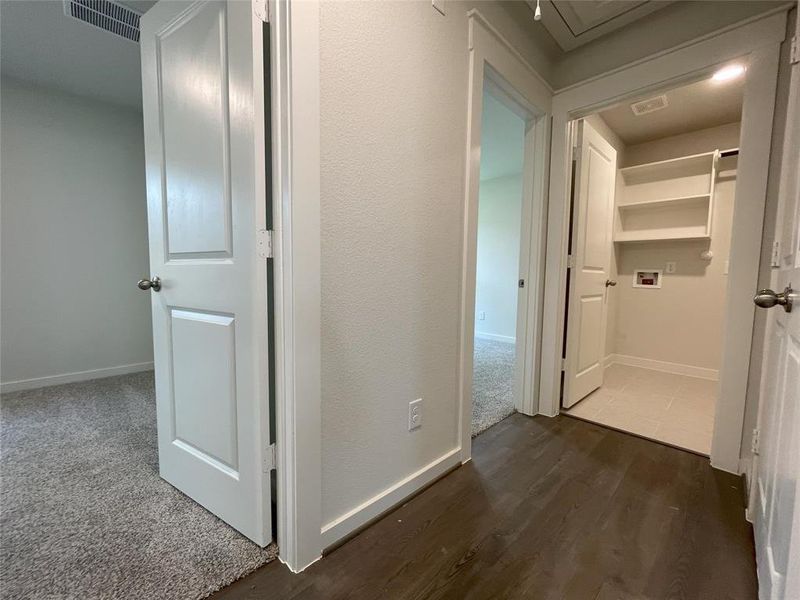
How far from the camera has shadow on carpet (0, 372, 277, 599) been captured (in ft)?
3.25

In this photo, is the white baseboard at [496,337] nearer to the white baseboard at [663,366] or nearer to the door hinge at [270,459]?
the white baseboard at [663,366]

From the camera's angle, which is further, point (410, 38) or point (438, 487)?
point (438, 487)

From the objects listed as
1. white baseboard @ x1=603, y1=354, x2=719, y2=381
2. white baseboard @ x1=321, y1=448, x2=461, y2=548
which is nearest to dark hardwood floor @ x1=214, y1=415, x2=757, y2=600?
white baseboard @ x1=321, y1=448, x2=461, y2=548

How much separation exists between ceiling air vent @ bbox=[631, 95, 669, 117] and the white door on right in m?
1.52

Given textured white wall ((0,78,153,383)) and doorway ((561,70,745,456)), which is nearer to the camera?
doorway ((561,70,745,456))

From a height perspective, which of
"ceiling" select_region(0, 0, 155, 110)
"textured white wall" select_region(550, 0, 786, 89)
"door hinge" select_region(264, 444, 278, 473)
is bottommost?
"door hinge" select_region(264, 444, 278, 473)

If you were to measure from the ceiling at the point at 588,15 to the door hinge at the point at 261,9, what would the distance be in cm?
151

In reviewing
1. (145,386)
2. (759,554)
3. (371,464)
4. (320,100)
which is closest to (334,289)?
(320,100)

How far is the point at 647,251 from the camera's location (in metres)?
3.47

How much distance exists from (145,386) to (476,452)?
2733 millimetres

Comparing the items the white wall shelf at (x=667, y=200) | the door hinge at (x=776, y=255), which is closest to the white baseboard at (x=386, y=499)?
the door hinge at (x=776, y=255)

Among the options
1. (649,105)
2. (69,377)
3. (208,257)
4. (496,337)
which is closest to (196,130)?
(208,257)

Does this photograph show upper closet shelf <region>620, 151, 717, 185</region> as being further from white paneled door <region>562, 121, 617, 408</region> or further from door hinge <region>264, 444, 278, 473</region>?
door hinge <region>264, 444, 278, 473</region>

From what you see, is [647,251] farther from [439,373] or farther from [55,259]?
[55,259]
